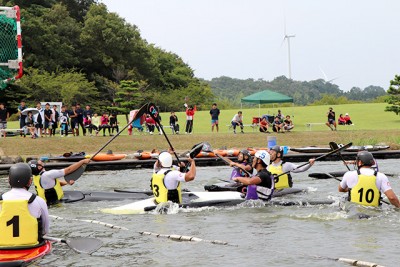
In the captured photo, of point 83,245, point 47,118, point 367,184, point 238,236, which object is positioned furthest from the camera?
point 47,118

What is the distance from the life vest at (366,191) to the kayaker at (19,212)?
6.02m

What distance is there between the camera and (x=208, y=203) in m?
14.9

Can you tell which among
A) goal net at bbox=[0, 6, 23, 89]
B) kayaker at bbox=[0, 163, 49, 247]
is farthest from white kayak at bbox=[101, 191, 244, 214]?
kayaker at bbox=[0, 163, 49, 247]

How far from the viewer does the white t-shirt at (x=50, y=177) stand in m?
14.7

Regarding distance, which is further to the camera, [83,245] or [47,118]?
[47,118]

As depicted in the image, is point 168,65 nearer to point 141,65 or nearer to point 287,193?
point 141,65

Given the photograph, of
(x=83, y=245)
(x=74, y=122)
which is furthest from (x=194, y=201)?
(x=74, y=122)

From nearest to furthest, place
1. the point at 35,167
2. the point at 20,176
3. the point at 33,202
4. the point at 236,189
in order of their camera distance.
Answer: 1. the point at 20,176
2. the point at 33,202
3. the point at 35,167
4. the point at 236,189

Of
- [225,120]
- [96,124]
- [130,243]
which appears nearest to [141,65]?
[225,120]

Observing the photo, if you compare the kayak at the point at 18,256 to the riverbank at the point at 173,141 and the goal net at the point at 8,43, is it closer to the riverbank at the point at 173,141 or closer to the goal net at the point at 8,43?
the goal net at the point at 8,43

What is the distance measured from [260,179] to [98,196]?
4.23 m

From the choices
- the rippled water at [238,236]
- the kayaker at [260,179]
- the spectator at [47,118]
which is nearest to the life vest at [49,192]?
the rippled water at [238,236]

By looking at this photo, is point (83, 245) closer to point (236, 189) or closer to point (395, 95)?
point (236, 189)

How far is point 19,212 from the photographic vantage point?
876 centimetres
